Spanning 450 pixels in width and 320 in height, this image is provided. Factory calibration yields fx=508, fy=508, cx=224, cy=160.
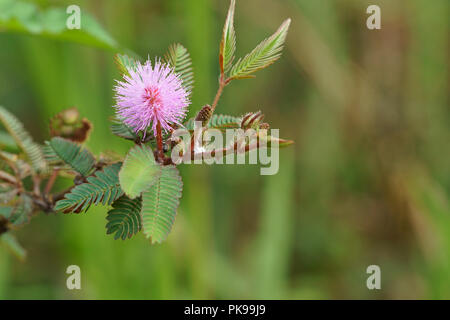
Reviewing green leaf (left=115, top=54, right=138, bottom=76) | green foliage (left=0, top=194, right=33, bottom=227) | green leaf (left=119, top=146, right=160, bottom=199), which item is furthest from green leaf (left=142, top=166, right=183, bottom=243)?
green foliage (left=0, top=194, right=33, bottom=227)

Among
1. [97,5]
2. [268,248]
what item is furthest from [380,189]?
[97,5]

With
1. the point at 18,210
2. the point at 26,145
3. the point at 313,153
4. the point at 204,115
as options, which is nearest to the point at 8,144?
the point at 26,145

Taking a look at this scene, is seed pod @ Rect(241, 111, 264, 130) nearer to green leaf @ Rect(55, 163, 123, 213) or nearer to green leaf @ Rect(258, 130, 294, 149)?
green leaf @ Rect(258, 130, 294, 149)

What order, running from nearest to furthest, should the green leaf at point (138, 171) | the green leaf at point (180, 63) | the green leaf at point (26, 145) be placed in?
the green leaf at point (138, 171), the green leaf at point (180, 63), the green leaf at point (26, 145)

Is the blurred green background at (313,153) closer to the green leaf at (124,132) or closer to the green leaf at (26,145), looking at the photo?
the green leaf at (26,145)

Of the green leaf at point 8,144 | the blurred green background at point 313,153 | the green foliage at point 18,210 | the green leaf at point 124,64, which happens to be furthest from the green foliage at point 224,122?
the blurred green background at point 313,153

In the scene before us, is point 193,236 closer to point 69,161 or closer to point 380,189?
point 380,189

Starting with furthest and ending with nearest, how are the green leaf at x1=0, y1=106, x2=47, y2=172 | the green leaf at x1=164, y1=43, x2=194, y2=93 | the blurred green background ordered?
the blurred green background → the green leaf at x1=0, y1=106, x2=47, y2=172 → the green leaf at x1=164, y1=43, x2=194, y2=93
